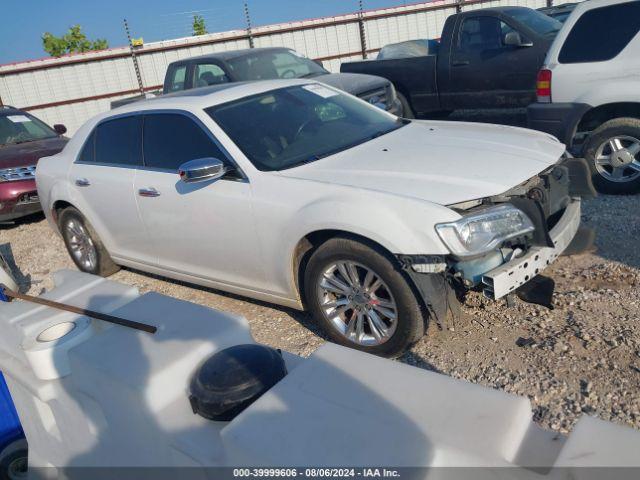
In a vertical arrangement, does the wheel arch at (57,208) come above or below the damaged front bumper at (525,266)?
above

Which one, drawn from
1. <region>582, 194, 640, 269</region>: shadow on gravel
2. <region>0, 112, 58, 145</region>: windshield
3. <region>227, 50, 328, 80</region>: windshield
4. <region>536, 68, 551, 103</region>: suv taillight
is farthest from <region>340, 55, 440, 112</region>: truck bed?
<region>0, 112, 58, 145</region>: windshield

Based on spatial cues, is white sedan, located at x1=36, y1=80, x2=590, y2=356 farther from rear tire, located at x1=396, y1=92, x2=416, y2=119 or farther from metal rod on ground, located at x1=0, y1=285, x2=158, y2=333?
rear tire, located at x1=396, y1=92, x2=416, y2=119

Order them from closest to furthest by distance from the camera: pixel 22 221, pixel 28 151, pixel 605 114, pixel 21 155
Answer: pixel 605 114 → pixel 21 155 → pixel 28 151 → pixel 22 221

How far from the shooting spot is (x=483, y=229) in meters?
3.09

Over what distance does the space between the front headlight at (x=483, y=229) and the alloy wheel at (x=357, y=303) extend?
0.49m

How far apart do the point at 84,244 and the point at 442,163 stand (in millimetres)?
3620

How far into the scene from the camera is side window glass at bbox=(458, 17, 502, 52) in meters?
8.41

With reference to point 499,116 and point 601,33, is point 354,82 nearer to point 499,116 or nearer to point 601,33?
point 499,116

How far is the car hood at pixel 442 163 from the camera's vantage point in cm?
324

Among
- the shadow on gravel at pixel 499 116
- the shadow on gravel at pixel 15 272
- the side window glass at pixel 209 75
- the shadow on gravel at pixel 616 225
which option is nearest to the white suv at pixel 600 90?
the shadow on gravel at pixel 616 225

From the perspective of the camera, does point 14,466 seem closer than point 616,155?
Yes

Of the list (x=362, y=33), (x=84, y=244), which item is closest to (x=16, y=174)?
(x=84, y=244)

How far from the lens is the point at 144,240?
4.64 m

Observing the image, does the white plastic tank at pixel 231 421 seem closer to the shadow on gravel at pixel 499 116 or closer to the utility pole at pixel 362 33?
the shadow on gravel at pixel 499 116
